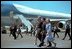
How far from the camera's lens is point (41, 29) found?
13.9 metres

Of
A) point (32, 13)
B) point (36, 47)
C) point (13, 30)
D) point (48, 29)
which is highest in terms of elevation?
point (48, 29)

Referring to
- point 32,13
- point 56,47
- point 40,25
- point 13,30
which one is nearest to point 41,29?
point 40,25

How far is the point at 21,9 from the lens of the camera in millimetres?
55344

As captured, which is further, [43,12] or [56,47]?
[43,12]

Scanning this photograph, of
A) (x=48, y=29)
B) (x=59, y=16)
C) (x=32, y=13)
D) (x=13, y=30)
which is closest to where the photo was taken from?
(x=48, y=29)

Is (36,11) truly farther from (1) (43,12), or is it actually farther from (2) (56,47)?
(2) (56,47)

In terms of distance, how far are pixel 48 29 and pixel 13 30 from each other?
272 inches

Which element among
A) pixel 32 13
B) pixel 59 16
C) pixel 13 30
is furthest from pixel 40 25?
pixel 32 13

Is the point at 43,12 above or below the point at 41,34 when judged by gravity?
below

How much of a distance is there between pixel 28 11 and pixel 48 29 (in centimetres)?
4360

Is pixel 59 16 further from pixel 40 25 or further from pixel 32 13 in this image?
pixel 40 25

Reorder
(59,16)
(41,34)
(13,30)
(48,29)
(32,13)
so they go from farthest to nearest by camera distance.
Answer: (32,13) → (59,16) → (13,30) → (41,34) → (48,29)

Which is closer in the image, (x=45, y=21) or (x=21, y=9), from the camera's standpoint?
(x=45, y=21)

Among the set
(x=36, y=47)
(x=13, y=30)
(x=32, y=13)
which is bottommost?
(x=32, y=13)
